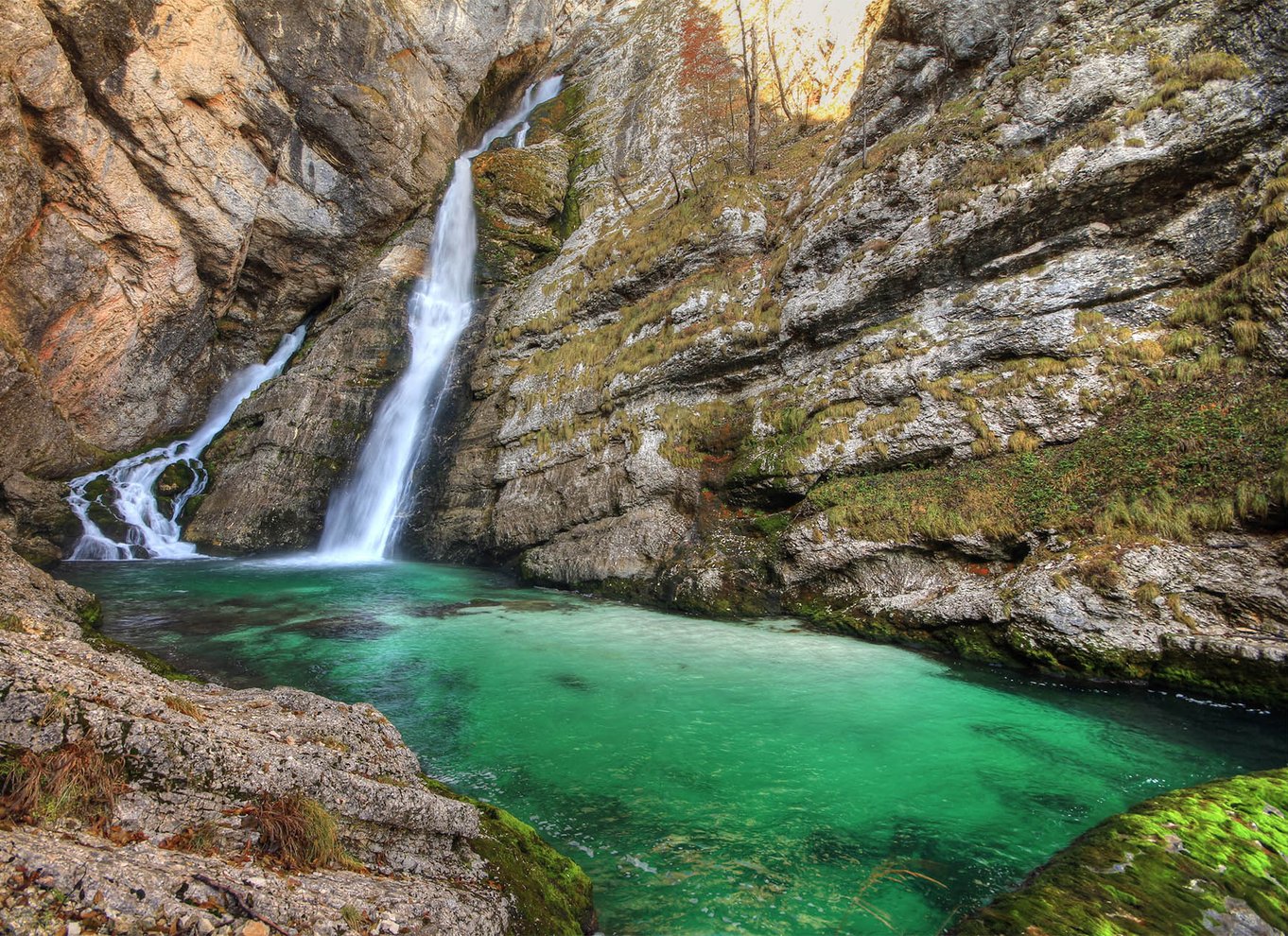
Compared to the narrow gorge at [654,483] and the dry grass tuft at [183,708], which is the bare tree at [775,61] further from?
the dry grass tuft at [183,708]

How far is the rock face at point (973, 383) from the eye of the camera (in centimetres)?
862

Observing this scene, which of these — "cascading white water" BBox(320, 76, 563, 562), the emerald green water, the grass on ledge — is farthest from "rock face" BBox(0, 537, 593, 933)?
"cascading white water" BBox(320, 76, 563, 562)

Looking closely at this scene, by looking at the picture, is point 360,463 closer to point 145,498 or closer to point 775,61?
point 145,498

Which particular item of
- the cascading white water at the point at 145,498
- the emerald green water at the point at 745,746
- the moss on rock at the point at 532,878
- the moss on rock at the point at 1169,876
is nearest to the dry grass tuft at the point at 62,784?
the moss on rock at the point at 532,878

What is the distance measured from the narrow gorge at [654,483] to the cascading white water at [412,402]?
0.21 m

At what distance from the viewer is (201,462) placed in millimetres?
23859

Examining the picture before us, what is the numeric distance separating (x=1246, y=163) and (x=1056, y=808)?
1240cm

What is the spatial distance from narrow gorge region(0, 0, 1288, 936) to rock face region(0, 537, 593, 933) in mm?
25

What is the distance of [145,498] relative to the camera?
2178 cm

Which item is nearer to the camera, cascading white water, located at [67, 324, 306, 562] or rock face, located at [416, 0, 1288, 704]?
rock face, located at [416, 0, 1288, 704]

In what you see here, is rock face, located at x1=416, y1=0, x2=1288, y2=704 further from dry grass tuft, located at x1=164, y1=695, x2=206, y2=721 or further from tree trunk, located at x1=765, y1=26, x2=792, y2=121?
tree trunk, located at x1=765, y1=26, x2=792, y2=121

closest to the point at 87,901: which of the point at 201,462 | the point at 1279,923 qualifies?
the point at 1279,923

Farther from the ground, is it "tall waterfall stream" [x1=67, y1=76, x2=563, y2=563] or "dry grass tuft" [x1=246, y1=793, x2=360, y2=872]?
"tall waterfall stream" [x1=67, y1=76, x2=563, y2=563]

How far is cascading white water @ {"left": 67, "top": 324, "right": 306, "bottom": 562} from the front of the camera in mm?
19312
